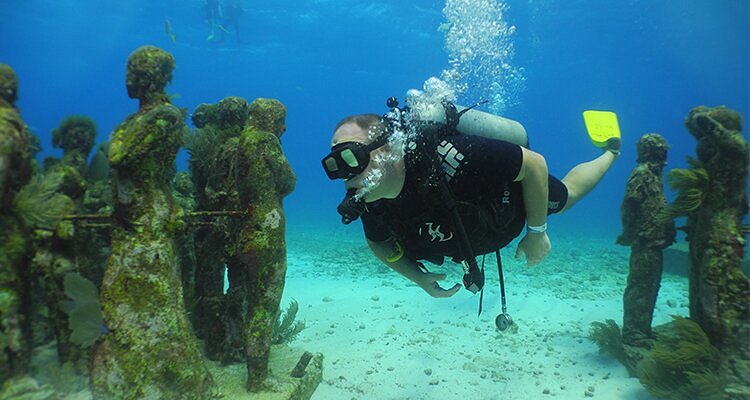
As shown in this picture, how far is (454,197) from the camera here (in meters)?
3.41

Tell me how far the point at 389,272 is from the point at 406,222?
8.20 meters

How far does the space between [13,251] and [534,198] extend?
4137mm

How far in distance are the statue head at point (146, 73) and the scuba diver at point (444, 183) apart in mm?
1657

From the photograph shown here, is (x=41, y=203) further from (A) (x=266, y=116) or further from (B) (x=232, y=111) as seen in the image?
(B) (x=232, y=111)

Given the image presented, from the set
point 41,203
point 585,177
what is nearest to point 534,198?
point 585,177

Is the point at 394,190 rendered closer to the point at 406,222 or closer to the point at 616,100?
the point at 406,222

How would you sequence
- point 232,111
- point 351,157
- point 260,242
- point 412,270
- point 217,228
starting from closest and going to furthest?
point 351,157 → point 260,242 → point 412,270 → point 217,228 → point 232,111

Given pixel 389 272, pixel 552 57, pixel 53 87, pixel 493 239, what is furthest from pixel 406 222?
pixel 53 87

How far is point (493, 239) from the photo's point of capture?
369 centimetres

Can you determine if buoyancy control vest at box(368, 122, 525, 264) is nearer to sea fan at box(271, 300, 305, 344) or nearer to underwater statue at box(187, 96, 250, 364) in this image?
underwater statue at box(187, 96, 250, 364)

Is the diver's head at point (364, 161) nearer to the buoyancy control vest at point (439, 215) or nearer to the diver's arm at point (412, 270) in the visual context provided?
the buoyancy control vest at point (439, 215)

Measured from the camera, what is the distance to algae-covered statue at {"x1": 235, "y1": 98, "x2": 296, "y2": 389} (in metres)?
3.84

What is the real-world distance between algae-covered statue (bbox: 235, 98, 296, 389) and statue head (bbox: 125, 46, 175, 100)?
2.89ft

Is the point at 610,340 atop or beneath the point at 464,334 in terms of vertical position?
atop
